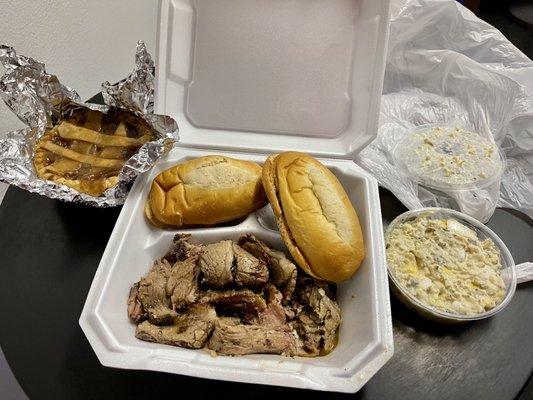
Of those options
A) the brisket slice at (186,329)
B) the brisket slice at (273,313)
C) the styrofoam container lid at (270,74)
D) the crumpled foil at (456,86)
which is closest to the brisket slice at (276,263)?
the brisket slice at (273,313)

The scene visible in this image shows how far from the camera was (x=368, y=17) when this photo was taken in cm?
109

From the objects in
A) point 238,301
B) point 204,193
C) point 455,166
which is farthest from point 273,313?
point 455,166

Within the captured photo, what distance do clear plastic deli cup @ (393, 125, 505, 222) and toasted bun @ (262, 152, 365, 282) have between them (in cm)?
40

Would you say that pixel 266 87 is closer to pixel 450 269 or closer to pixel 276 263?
pixel 276 263

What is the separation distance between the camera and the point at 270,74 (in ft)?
3.81

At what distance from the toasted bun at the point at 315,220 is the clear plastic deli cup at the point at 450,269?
132 mm

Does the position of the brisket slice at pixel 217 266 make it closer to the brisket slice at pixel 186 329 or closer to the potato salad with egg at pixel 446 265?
the brisket slice at pixel 186 329

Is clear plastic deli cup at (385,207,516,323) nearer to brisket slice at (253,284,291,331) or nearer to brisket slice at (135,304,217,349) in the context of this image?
brisket slice at (253,284,291,331)

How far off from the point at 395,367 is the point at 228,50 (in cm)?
84

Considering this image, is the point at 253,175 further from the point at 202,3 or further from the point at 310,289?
the point at 202,3

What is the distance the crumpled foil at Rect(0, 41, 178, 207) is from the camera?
1014mm

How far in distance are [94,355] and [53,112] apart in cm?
65

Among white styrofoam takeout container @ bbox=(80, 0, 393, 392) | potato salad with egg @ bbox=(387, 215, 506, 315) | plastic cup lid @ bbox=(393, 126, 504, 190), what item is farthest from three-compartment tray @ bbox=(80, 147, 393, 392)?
plastic cup lid @ bbox=(393, 126, 504, 190)

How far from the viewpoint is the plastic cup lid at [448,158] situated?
1.23 m
